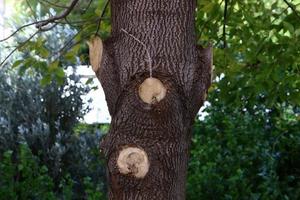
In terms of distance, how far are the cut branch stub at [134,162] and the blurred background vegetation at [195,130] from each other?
1942 mm

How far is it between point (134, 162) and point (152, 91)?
0.91 feet

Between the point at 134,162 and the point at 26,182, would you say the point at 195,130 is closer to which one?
the point at 26,182

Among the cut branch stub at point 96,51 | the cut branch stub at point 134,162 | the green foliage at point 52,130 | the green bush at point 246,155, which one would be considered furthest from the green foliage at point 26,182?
the cut branch stub at point 134,162

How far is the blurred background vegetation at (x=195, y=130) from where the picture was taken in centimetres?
434

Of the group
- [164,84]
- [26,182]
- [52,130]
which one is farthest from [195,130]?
[164,84]

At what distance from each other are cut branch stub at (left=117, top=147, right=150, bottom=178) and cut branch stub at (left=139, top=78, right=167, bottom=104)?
7.6 inches

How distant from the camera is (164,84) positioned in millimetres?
2441

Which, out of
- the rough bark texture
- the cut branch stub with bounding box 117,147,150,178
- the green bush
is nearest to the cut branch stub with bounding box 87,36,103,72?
the rough bark texture

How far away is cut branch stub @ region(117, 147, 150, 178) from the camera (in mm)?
2354

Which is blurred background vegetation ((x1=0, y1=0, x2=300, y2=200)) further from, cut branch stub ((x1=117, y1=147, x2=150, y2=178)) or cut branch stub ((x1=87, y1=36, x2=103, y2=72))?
cut branch stub ((x1=117, y1=147, x2=150, y2=178))

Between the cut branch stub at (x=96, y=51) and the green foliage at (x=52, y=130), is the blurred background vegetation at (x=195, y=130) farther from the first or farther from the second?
the cut branch stub at (x=96, y=51)

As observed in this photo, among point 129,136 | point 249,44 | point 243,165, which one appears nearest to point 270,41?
point 249,44

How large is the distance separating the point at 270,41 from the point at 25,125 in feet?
12.5

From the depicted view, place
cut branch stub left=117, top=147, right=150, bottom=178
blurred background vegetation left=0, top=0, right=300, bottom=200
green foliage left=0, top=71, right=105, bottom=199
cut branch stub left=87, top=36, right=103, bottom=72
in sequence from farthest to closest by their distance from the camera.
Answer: green foliage left=0, top=71, right=105, bottom=199 < blurred background vegetation left=0, top=0, right=300, bottom=200 < cut branch stub left=87, top=36, right=103, bottom=72 < cut branch stub left=117, top=147, right=150, bottom=178
